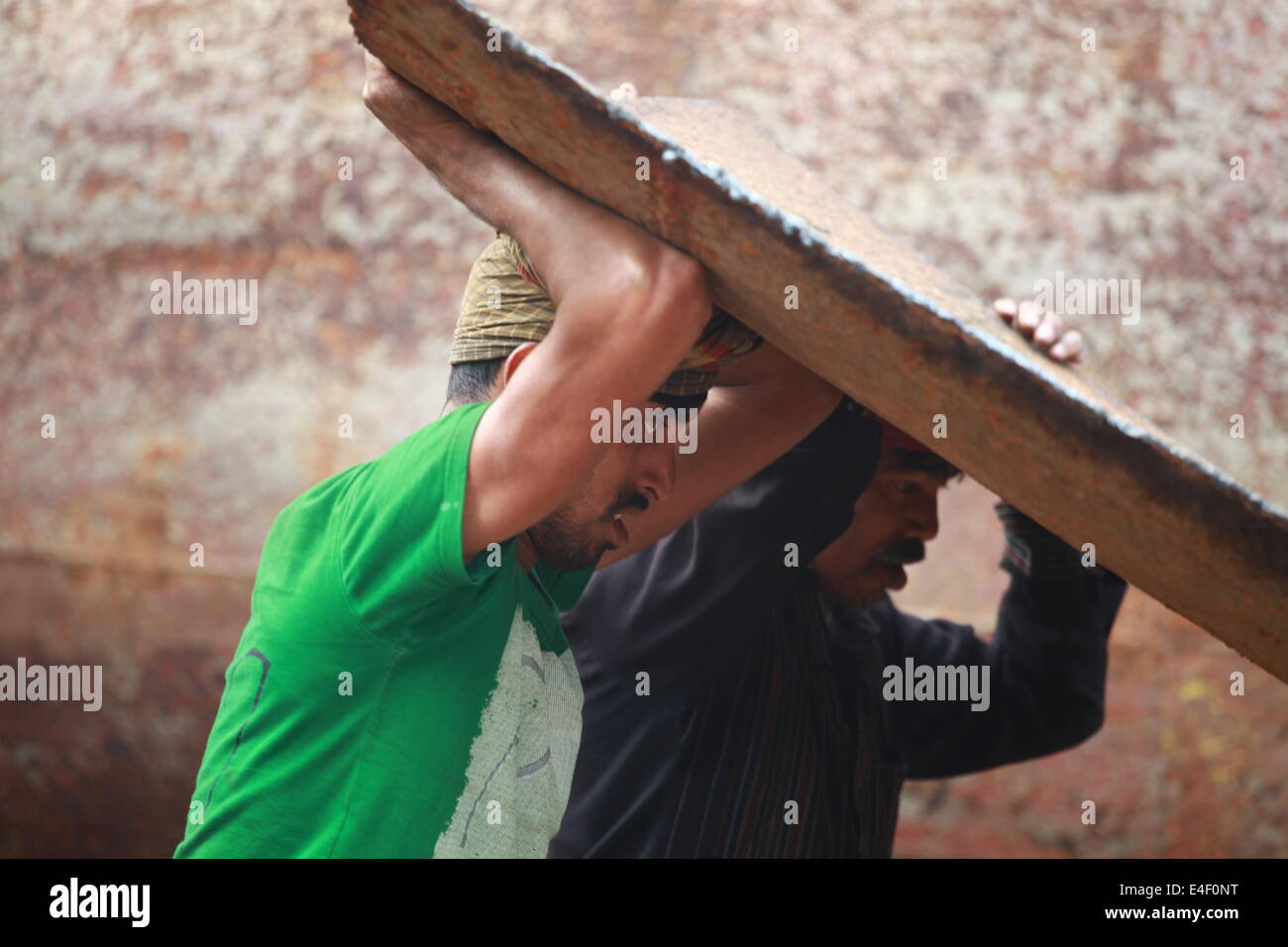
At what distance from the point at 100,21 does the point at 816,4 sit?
5.19ft

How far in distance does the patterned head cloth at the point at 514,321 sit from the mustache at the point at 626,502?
0.09m

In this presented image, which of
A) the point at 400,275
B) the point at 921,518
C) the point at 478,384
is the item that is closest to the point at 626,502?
the point at 478,384

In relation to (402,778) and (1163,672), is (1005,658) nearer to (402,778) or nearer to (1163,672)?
(1163,672)

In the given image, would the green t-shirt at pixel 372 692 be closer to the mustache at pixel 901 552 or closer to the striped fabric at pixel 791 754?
the striped fabric at pixel 791 754

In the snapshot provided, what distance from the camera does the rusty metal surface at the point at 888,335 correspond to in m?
0.73

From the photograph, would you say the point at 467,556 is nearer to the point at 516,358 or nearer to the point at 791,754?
the point at 516,358

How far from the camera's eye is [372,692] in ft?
2.87

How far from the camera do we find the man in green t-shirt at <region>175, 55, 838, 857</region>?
31.4 inches

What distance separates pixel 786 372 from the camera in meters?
1.15

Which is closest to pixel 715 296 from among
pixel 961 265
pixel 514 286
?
pixel 514 286

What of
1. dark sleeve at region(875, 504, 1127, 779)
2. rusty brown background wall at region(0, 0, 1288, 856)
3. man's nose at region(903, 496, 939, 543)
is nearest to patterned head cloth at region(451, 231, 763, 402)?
man's nose at region(903, 496, 939, 543)

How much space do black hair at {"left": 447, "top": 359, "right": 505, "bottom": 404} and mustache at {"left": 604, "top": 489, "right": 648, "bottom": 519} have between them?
5.6 inches

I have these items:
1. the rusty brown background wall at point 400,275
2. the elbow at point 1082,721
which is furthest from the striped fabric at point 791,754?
the rusty brown background wall at point 400,275

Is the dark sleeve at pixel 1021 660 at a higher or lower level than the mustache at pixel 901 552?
lower
